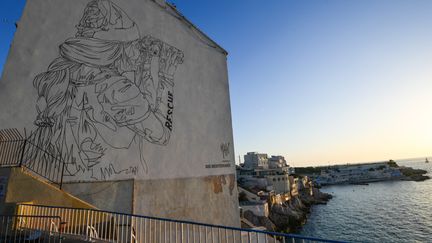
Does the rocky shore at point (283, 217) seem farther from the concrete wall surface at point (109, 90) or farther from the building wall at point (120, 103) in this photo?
the concrete wall surface at point (109, 90)

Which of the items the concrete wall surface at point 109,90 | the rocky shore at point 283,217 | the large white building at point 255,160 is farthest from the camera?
the large white building at point 255,160

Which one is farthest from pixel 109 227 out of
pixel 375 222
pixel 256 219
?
pixel 375 222

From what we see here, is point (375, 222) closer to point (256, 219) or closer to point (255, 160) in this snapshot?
point (256, 219)

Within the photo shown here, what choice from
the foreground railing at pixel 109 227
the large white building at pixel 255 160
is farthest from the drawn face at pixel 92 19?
the large white building at pixel 255 160

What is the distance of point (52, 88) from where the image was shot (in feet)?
37.3

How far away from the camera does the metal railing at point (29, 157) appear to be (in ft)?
33.5

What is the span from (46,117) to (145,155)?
16.0ft

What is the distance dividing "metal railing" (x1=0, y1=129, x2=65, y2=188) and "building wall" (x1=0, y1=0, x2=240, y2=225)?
0.32 metres

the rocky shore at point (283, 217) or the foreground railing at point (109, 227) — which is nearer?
the foreground railing at point (109, 227)

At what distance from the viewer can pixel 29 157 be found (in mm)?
10414

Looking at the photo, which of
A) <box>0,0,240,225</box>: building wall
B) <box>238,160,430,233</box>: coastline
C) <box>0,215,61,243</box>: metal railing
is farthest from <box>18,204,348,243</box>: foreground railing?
<box>238,160,430,233</box>: coastline

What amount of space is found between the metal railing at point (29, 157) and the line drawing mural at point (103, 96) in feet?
0.88

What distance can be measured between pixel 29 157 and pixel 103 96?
4123 millimetres

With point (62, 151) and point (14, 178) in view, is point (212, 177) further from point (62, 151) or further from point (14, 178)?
point (14, 178)
